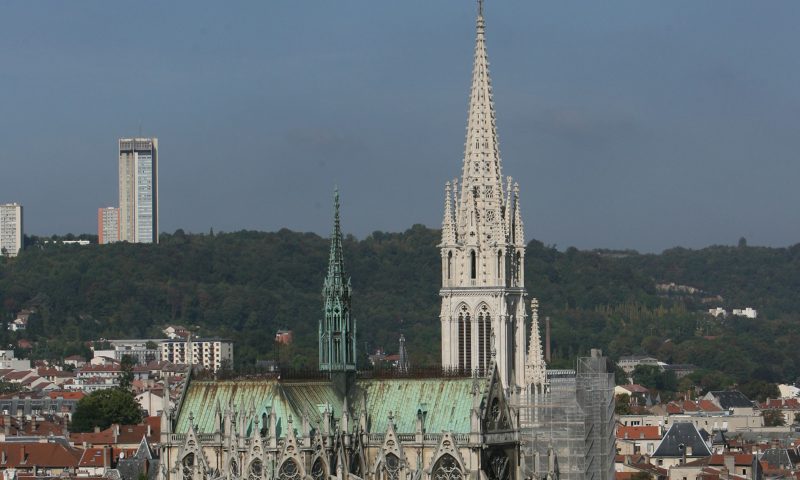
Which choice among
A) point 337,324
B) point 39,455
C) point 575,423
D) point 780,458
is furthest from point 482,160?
point 780,458

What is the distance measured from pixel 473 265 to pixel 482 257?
2.01ft

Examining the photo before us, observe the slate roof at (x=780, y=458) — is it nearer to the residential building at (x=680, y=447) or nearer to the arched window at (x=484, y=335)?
the residential building at (x=680, y=447)

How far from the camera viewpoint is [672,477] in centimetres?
14112

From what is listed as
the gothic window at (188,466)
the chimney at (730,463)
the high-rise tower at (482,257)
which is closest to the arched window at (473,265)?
the high-rise tower at (482,257)

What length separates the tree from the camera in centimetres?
17000

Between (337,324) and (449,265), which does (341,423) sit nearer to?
(337,324)

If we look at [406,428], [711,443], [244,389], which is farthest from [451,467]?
[711,443]

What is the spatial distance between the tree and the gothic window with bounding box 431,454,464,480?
319 ft

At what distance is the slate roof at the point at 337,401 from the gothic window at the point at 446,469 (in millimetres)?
1095

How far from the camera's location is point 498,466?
248 ft

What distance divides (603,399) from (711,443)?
226 feet

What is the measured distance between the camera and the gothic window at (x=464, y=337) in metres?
105

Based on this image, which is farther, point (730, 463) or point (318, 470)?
point (730, 463)

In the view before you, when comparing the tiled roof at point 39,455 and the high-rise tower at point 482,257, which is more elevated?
the high-rise tower at point 482,257
